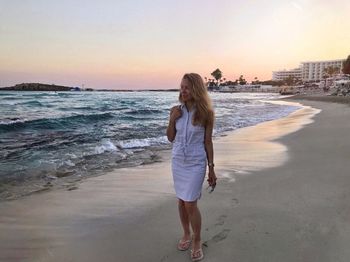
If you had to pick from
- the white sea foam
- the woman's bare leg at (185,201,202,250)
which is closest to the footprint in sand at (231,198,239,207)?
the woman's bare leg at (185,201,202,250)

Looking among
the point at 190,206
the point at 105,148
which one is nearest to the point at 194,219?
the point at 190,206

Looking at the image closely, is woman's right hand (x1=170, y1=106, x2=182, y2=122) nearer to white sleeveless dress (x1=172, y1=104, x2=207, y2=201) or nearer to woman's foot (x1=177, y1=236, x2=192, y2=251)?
white sleeveless dress (x1=172, y1=104, x2=207, y2=201)

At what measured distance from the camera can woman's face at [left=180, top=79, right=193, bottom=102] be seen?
11.4 ft

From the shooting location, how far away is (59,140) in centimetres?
1423

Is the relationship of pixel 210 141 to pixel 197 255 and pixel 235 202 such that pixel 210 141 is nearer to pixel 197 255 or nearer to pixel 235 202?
pixel 197 255

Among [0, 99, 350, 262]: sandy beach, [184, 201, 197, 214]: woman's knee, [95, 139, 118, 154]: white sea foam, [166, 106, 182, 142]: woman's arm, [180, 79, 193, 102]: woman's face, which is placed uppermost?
[180, 79, 193, 102]: woman's face

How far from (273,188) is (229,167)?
2.02m

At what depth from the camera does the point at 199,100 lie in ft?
11.4

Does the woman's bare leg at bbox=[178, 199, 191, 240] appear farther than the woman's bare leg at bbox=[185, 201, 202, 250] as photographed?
Yes

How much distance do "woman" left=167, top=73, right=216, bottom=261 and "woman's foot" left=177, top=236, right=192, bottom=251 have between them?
14cm

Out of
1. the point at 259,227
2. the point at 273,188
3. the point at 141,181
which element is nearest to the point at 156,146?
the point at 141,181

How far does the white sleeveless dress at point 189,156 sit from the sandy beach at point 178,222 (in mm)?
676

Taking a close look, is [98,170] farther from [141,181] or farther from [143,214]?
[143,214]

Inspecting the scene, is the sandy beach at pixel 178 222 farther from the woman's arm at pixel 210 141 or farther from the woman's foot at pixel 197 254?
the woman's arm at pixel 210 141
